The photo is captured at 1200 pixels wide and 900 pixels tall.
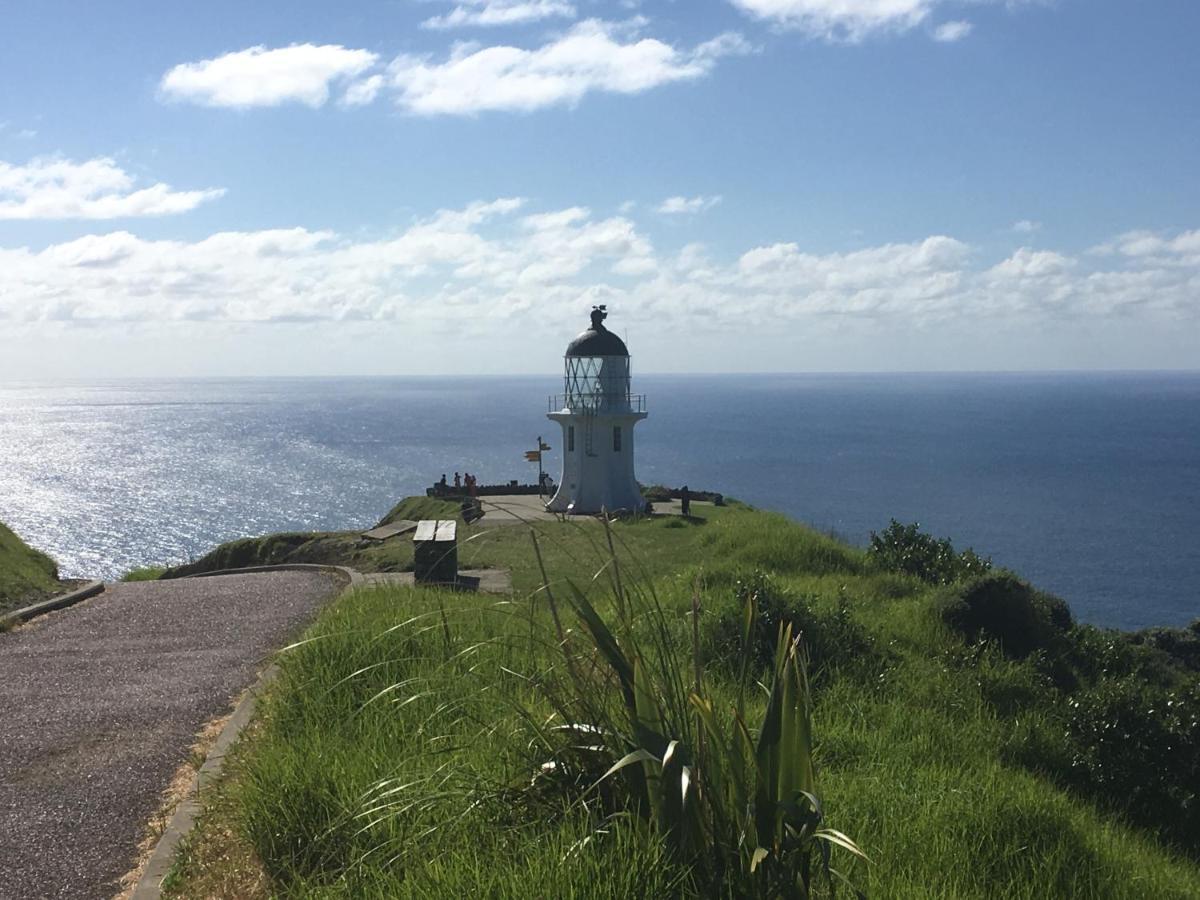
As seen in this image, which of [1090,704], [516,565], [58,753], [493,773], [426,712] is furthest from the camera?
[516,565]

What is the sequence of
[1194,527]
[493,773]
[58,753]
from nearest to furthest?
1. [493,773]
2. [58,753]
3. [1194,527]

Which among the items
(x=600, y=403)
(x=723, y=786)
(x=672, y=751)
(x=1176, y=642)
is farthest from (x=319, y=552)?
(x=672, y=751)

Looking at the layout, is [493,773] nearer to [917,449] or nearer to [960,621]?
[960,621]

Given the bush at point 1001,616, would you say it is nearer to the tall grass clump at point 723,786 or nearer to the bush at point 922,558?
the bush at point 922,558

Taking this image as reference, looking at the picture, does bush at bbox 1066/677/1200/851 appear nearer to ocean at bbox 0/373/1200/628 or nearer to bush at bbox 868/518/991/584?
bush at bbox 868/518/991/584

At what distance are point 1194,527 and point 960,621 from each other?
204ft

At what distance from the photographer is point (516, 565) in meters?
15.3

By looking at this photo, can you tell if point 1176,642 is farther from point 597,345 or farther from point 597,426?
point 597,345

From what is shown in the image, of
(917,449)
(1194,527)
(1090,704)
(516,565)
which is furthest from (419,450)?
(1090,704)

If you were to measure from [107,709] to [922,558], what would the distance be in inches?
441

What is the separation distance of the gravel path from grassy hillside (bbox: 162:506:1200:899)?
635 millimetres

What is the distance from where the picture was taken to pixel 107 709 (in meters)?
7.38

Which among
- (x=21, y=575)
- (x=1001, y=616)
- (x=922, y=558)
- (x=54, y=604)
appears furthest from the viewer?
(x=922, y=558)

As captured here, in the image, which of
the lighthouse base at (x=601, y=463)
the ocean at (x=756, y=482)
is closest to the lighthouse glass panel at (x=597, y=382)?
the lighthouse base at (x=601, y=463)
